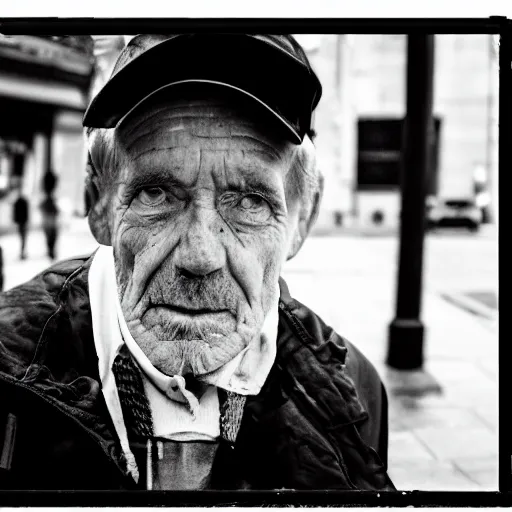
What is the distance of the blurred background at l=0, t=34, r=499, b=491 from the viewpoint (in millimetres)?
2613

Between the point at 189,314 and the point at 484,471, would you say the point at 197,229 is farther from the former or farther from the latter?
the point at 484,471

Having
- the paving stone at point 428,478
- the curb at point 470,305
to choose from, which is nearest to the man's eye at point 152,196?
the curb at point 470,305

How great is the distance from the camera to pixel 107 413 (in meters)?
2.56

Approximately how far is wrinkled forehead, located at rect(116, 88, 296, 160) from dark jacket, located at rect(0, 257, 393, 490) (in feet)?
1.66

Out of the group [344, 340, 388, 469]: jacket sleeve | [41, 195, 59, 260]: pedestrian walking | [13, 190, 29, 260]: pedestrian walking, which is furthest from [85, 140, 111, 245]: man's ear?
[344, 340, 388, 469]: jacket sleeve

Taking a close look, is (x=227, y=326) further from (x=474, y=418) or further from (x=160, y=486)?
(x=474, y=418)

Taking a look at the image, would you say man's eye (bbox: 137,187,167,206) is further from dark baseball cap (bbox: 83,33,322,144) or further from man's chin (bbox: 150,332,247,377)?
man's chin (bbox: 150,332,247,377)

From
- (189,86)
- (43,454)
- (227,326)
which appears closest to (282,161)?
(189,86)

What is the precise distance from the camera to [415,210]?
112 inches

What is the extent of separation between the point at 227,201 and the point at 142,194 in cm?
28

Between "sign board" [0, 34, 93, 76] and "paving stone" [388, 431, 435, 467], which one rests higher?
"sign board" [0, 34, 93, 76]

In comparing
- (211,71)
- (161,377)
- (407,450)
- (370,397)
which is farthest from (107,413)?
(211,71)

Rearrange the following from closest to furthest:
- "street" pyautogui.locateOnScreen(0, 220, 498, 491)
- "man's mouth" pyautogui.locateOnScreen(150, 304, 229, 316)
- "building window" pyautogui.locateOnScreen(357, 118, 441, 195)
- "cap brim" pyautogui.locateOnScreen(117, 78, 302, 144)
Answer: "cap brim" pyautogui.locateOnScreen(117, 78, 302, 144) → "man's mouth" pyautogui.locateOnScreen(150, 304, 229, 316) → "street" pyautogui.locateOnScreen(0, 220, 498, 491) → "building window" pyautogui.locateOnScreen(357, 118, 441, 195)

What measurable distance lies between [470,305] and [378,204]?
1.66 feet
